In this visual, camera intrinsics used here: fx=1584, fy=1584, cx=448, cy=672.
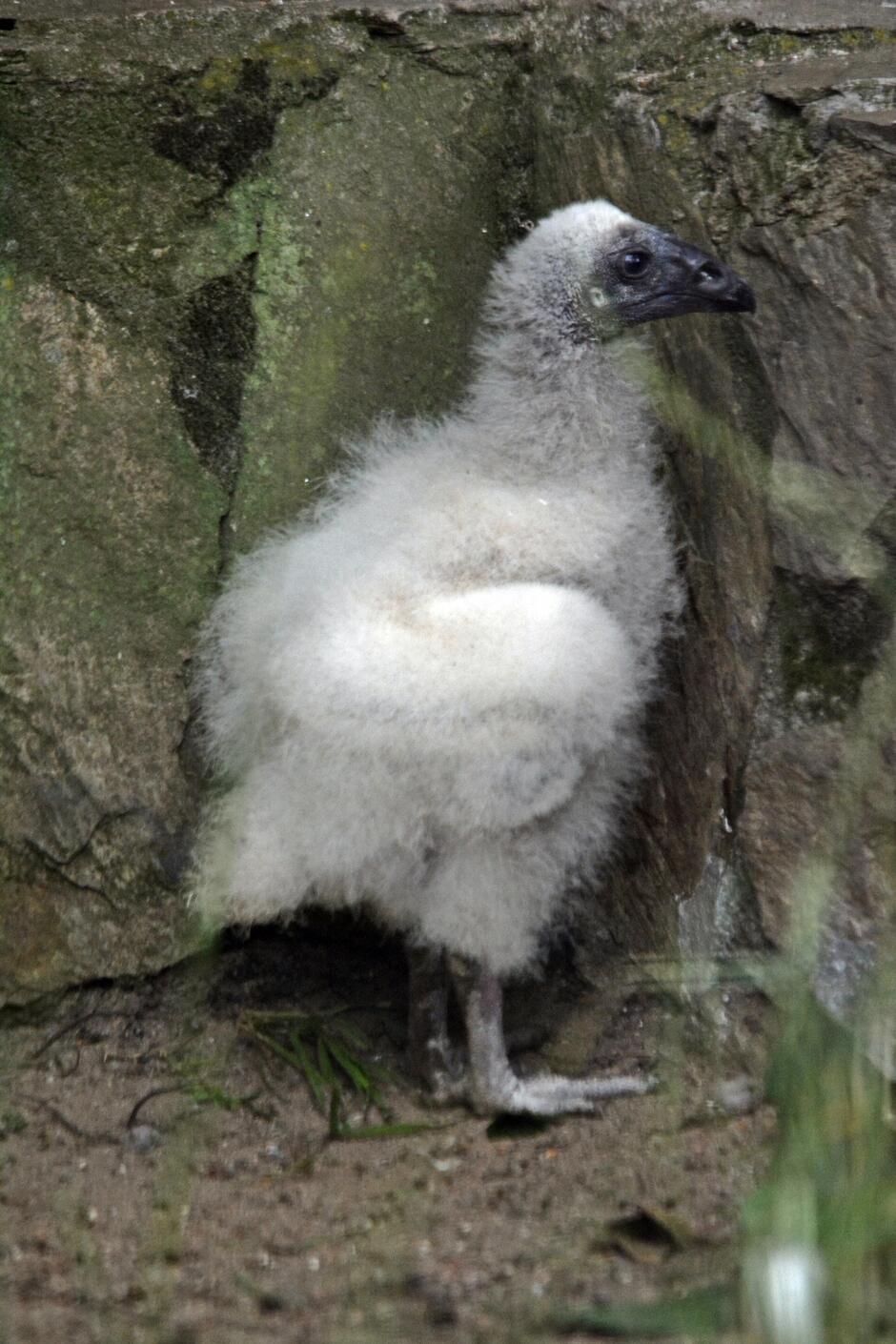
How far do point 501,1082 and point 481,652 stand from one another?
82cm

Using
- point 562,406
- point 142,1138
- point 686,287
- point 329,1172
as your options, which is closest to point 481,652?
point 562,406


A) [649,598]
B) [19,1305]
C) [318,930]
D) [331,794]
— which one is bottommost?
[318,930]

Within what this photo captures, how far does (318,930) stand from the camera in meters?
3.14

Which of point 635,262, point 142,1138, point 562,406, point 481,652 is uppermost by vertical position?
point 635,262

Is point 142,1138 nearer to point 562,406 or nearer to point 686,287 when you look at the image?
point 562,406

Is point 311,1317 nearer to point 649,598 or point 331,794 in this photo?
point 331,794

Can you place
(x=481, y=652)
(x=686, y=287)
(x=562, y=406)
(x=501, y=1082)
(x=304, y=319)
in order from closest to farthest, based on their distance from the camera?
(x=481, y=652)
(x=686, y=287)
(x=501, y=1082)
(x=562, y=406)
(x=304, y=319)

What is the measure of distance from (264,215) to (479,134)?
0.48m

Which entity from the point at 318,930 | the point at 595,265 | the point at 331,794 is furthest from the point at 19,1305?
the point at 595,265

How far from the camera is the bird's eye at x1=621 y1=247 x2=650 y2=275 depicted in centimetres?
283

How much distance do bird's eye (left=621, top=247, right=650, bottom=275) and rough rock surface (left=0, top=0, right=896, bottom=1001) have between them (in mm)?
109

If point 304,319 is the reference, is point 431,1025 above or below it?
below

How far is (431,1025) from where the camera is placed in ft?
9.52

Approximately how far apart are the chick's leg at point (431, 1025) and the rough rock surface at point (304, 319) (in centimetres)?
35
